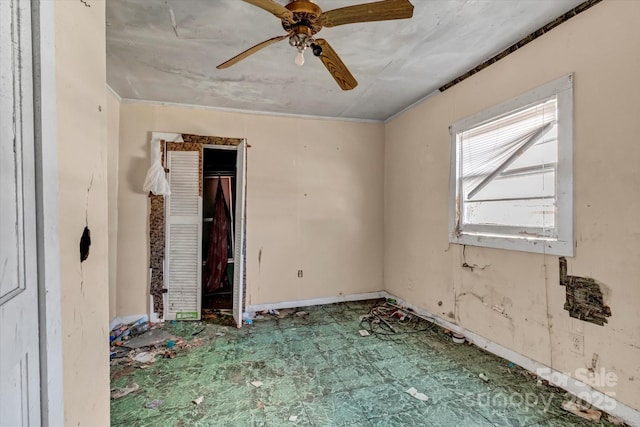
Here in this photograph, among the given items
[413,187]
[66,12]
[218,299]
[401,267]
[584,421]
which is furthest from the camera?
[218,299]

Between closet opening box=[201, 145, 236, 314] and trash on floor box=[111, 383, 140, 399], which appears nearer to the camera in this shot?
trash on floor box=[111, 383, 140, 399]

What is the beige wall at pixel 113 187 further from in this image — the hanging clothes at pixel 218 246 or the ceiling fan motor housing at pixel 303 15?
the ceiling fan motor housing at pixel 303 15

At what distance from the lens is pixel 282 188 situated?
12.4 feet

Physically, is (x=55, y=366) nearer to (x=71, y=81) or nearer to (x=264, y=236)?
(x=71, y=81)

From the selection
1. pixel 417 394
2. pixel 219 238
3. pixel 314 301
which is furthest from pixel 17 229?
pixel 219 238

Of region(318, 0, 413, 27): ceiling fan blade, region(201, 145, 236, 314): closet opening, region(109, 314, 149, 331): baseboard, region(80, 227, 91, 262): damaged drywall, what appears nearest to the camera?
region(80, 227, 91, 262): damaged drywall

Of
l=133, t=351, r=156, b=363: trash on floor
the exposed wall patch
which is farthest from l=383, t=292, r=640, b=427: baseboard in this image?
l=133, t=351, r=156, b=363: trash on floor

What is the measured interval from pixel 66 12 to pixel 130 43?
1505 millimetres

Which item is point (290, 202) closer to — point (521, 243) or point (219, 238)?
point (219, 238)

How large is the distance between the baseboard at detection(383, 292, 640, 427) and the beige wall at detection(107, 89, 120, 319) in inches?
144

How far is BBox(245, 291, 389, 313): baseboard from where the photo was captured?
366 cm

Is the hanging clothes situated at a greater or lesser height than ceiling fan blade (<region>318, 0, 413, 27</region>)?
lesser

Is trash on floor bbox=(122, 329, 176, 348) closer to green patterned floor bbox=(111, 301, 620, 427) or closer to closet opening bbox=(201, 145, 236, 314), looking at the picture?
green patterned floor bbox=(111, 301, 620, 427)

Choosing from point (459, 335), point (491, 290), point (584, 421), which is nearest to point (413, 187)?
point (491, 290)
